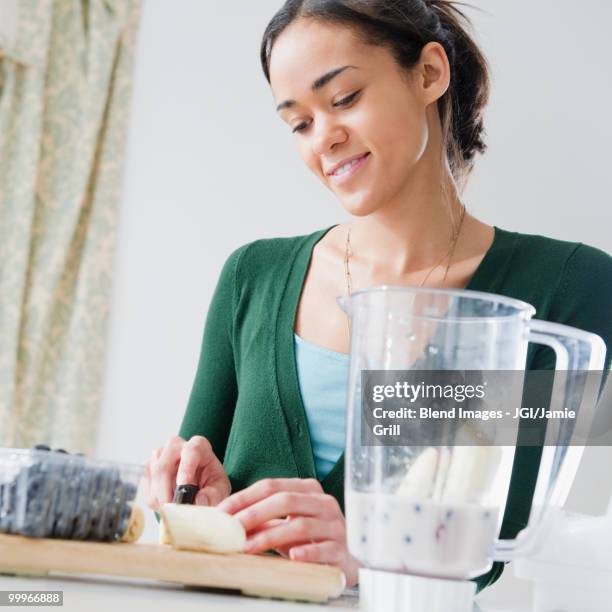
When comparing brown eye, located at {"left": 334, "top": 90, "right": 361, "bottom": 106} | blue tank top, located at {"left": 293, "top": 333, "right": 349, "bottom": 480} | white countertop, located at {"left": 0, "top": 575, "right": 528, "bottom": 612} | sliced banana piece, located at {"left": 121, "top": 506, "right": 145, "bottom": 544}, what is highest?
brown eye, located at {"left": 334, "top": 90, "right": 361, "bottom": 106}

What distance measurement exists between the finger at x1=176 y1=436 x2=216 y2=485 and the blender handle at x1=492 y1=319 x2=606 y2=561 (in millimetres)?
443

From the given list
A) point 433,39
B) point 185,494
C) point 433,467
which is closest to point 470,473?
point 433,467

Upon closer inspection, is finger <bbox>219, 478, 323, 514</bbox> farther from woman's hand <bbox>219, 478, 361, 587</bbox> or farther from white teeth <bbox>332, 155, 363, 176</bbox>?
white teeth <bbox>332, 155, 363, 176</bbox>

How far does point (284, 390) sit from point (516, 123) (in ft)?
4.72

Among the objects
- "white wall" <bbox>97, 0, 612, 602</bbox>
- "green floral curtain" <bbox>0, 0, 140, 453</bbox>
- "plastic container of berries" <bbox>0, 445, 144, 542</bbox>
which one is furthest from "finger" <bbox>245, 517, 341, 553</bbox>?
"green floral curtain" <bbox>0, 0, 140, 453</bbox>

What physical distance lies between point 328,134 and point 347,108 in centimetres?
4

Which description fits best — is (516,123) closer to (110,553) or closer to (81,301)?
(81,301)

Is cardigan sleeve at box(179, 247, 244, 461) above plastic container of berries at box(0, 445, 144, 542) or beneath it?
above

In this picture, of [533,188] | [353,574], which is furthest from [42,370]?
[353,574]

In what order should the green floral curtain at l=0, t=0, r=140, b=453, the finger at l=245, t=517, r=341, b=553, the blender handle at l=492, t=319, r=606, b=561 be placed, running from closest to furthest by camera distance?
the blender handle at l=492, t=319, r=606, b=561 < the finger at l=245, t=517, r=341, b=553 < the green floral curtain at l=0, t=0, r=140, b=453

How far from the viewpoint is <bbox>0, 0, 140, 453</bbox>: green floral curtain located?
2.54m

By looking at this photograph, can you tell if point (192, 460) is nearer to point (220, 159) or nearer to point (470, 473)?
point (470, 473)

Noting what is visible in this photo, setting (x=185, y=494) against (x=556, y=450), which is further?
(x=185, y=494)

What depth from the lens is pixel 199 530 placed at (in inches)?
25.9
